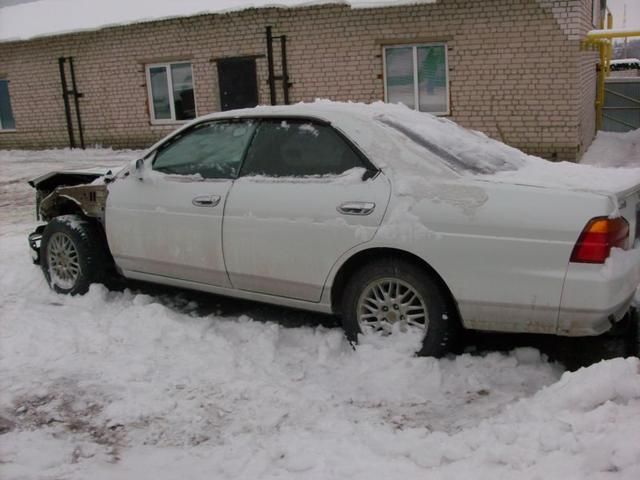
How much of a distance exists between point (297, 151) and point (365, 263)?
86 cm

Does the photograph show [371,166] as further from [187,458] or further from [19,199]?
[19,199]

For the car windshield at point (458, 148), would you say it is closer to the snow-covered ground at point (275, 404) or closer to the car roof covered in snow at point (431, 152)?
the car roof covered in snow at point (431, 152)

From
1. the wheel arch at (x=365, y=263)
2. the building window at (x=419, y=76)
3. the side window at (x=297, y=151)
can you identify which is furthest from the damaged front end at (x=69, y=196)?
the building window at (x=419, y=76)

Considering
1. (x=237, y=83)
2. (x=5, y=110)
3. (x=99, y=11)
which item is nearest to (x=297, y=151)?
(x=237, y=83)

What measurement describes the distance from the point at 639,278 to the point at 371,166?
5.25 ft

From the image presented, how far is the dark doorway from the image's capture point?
14562 millimetres

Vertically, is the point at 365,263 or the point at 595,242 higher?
the point at 595,242

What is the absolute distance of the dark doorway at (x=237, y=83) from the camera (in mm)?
14562

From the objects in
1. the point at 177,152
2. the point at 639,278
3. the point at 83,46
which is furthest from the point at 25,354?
the point at 83,46

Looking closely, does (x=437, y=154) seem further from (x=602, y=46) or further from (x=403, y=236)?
(x=602, y=46)

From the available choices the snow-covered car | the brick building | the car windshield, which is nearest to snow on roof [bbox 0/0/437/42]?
the brick building

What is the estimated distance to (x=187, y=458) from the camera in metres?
3.12

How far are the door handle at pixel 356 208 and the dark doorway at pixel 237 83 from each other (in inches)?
427

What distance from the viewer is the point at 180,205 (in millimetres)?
4723
